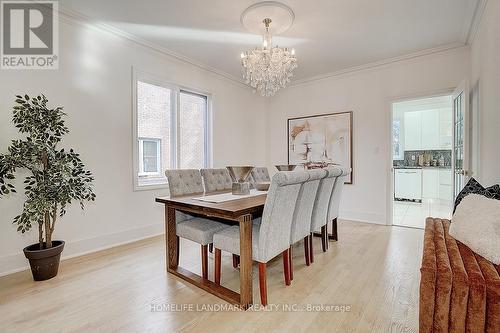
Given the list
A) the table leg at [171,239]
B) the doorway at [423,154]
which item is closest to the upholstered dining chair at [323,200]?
the table leg at [171,239]

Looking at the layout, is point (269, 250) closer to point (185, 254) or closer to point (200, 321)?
point (200, 321)

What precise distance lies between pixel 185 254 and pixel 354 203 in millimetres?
3089

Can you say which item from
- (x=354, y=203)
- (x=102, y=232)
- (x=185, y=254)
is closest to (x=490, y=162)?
(x=354, y=203)

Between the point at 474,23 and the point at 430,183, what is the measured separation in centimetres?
428

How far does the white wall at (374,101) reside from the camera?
3.70m

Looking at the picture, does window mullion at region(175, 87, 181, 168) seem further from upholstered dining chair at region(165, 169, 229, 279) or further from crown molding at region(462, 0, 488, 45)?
crown molding at region(462, 0, 488, 45)

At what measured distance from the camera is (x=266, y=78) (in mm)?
2785

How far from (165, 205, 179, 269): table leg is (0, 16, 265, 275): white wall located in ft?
3.63

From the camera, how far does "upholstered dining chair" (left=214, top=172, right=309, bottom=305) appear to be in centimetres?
177

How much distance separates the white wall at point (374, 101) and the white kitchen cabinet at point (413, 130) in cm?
336

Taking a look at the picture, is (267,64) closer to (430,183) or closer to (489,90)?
(489,90)

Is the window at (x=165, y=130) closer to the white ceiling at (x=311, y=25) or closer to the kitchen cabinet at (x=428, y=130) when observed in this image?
the white ceiling at (x=311, y=25)

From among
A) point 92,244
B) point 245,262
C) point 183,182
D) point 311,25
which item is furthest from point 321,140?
point 92,244

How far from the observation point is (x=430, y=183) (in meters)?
6.17
